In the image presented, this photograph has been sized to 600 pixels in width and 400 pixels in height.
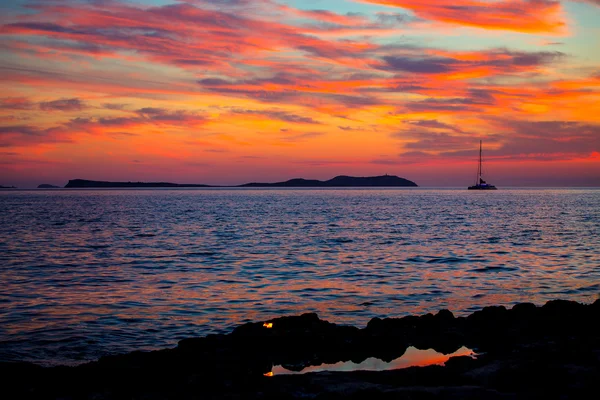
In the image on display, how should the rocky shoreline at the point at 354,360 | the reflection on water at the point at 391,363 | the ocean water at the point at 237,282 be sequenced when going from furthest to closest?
the ocean water at the point at 237,282 → the reflection on water at the point at 391,363 → the rocky shoreline at the point at 354,360

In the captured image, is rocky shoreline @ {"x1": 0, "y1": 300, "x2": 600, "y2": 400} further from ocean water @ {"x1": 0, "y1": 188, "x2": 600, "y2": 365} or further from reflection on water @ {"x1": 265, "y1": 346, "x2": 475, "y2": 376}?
ocean water @ {"x1": 0, "y1": 188, "x2": 600, "y2": 365}

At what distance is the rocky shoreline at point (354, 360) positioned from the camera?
938 centimetres

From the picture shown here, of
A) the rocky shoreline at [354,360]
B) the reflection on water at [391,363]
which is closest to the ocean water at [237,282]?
the rocky shoreline at [354,360]

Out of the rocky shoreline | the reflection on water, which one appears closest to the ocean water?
the rocky shoreline

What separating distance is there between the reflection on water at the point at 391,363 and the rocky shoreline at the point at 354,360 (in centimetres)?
21

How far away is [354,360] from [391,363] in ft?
2.70

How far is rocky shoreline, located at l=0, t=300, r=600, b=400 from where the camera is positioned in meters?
9.38

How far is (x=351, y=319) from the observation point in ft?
57.0

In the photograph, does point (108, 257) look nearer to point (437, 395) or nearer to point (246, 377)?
point (246, 377)

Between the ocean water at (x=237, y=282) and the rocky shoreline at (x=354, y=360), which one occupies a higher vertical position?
the rocky shoreline at (x=354, y=360)

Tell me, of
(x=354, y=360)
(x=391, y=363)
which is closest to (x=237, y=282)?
(x=354, y=360)

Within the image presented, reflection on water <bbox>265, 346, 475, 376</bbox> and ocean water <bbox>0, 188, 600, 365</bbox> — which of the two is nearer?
reflection on water <bbox>265, 346, 475, 376</bbox>

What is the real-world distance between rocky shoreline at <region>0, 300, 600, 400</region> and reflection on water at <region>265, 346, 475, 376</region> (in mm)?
206

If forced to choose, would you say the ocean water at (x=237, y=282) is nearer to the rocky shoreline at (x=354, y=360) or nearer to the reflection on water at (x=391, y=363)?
the rocky shoreline at (x=354, y=360)
